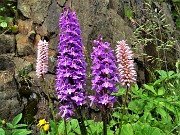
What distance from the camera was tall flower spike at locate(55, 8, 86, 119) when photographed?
8.11 ft

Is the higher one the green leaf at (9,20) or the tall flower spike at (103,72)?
Answer: the green leaf at (9,20)

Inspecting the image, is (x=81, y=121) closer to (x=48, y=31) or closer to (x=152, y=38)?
(x=48, y=31)

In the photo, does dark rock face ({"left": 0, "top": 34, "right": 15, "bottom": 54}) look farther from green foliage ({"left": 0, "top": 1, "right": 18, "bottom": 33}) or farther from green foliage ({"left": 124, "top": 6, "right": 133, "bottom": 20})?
green foliage ({"left": 124, "top": 6, "right": 133, "bottom": 20})

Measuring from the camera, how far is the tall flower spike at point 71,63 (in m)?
2.47

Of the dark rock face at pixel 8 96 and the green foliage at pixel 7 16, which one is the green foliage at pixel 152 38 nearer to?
the dark rock face at pixel 8 96

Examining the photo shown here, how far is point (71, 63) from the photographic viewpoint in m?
2.49

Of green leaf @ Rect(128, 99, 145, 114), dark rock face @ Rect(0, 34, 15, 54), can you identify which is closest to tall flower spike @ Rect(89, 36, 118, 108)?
green leaf @ Rect(128, 99, 145, 114)

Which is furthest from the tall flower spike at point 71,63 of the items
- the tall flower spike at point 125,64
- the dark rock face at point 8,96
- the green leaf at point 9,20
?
the green leaf at point 9,20

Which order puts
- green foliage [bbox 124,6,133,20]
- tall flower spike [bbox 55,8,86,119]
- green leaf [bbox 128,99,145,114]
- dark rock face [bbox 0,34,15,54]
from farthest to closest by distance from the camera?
1. green foliage [bbox 124,6,133,20]
2. dark rock face [bbox 0,34,15,54]
3. green leaf [bbox 128,99,145,114]
4. tall flower spike [bbox 55,8,86,119]

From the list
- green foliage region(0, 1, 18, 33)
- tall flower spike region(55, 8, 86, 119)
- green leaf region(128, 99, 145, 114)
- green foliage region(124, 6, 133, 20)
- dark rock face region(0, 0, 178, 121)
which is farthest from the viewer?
green foliage region(124, 6, 133, 20)

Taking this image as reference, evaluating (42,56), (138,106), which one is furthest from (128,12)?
(42,56)

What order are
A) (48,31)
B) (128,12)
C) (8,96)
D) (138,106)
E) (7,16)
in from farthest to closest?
(128,12), (7,16), (48,31), (8,96), (138,106)

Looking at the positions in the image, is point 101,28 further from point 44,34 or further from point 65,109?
point 65,109

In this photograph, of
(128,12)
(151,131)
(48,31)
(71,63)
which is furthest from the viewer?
(128,12)
